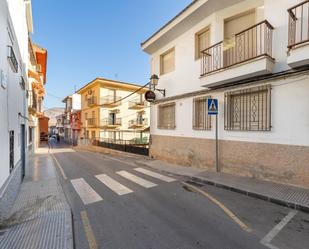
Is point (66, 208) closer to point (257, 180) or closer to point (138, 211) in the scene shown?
point (138, 211)

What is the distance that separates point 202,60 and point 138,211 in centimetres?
662

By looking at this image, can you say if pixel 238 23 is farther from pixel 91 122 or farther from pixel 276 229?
pixel 91 122

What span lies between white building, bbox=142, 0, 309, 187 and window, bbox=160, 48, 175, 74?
0.34ft

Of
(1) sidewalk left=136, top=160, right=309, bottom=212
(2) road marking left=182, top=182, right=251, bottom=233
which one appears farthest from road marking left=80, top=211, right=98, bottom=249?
(1) sidewalk left=136, top=160, right=309, bottom=212

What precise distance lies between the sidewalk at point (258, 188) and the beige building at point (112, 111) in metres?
16.9

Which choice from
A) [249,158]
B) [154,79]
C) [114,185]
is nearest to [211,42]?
[154,79]

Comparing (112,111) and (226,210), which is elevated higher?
(112,111)

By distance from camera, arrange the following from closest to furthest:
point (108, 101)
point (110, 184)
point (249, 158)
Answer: point (110, 184), point (249, 158), point (108, 101)

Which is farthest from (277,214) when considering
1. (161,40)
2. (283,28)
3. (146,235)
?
(161,40)

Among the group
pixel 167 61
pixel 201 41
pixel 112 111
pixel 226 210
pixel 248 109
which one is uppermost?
pixel 201 41

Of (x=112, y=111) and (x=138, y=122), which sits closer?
(x=112, y=111)

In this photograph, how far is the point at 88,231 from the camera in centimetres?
337

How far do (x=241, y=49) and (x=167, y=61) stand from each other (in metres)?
4.74

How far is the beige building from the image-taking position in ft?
80.2
